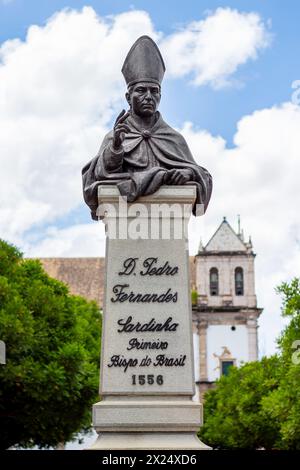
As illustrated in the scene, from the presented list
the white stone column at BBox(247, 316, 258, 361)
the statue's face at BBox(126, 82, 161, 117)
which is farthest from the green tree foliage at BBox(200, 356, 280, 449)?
the statue's face at BBox(126, 82, 161, 117)

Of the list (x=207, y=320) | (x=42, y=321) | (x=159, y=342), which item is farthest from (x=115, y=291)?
(x=207, y=320)

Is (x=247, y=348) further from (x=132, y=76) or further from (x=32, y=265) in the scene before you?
(x=132, y=76)

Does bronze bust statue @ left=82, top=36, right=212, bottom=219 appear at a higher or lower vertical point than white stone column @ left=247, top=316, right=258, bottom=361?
lower

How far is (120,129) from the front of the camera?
8984 millimetres

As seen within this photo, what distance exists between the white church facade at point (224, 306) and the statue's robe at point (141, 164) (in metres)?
55.5

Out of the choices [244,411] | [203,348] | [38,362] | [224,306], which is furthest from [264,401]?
[224,306]

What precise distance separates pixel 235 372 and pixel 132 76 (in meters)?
37.5

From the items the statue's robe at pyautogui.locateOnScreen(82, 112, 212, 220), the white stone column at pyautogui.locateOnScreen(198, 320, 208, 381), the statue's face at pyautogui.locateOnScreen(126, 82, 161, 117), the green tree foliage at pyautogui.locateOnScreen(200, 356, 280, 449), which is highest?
the white stone column at pyautogui.locateOnScreen(198, 320, 208, 381)

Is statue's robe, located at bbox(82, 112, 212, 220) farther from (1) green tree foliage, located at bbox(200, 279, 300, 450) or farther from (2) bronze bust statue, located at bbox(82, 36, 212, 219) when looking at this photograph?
(1) green tree foliage, located at bbox(200, 279, 300, 450)

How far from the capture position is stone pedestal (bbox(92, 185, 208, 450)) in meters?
8.38

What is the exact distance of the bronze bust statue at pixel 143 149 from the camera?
9125 mm

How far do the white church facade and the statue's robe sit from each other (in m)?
55.5

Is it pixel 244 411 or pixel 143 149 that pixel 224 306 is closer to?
pixel 244 411

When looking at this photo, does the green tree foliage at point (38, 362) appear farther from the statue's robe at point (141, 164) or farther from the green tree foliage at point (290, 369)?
the statue's robe at point (141, 164)
